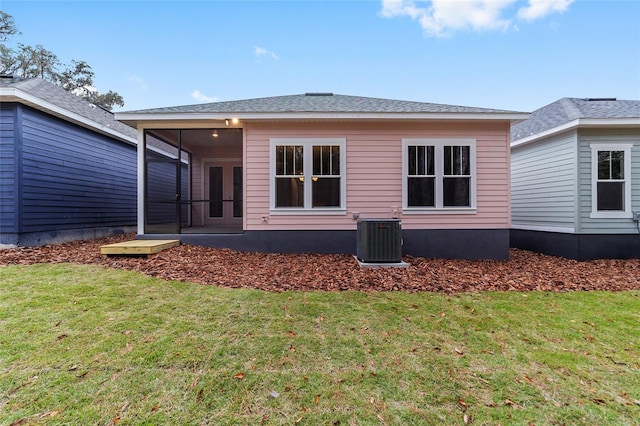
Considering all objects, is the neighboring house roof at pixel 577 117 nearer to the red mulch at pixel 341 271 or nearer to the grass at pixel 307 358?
the red mulch at pixel 341 271

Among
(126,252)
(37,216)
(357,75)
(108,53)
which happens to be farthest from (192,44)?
(126,252)

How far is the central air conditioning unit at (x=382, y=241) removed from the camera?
5.56 m

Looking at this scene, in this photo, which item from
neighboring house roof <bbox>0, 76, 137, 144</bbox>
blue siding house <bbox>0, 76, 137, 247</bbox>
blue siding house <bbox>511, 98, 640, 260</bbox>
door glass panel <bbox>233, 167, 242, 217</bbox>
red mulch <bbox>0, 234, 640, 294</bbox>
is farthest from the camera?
door glass panel <bbox>233, 167, 242, 217</bbox>

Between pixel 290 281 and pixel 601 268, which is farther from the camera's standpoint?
pixel 601 268

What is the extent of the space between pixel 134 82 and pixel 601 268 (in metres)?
29.9

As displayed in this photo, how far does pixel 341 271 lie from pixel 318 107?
14.7 feet

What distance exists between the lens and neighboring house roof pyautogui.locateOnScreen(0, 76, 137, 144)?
20.8 feet

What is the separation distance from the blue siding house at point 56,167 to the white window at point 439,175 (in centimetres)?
921

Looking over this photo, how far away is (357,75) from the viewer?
1744 cm

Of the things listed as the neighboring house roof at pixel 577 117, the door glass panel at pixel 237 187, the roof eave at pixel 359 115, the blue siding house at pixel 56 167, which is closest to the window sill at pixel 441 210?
the roof eave at pixel 359 115

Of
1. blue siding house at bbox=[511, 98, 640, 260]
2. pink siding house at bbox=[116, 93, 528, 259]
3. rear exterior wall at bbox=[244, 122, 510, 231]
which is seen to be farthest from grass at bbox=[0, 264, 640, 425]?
blue siding house at bbox=[511, 98, 640, 260]

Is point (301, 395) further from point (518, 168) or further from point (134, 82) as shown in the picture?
point (134, 82)

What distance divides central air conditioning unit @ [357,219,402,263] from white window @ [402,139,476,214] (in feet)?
4.56

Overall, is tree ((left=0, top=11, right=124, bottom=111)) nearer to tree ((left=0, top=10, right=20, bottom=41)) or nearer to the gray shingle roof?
tree ((left=0, top=10, right=20, bottom=41))
